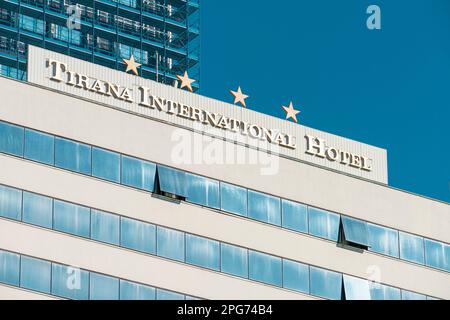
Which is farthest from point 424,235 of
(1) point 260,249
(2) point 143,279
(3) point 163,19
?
(3) point 163,19

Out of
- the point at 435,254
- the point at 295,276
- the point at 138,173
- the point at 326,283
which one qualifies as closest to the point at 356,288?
the point at 326,283

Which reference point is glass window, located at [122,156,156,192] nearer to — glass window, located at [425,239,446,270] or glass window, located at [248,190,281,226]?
glass window, located at [248,190,281,226]

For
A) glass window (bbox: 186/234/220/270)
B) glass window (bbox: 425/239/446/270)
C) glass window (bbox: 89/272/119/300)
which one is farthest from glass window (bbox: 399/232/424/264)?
glass window (bbox: 89/272/119/300)

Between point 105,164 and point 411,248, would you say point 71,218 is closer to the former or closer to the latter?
point 105,164

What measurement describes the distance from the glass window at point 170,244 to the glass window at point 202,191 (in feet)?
7.18

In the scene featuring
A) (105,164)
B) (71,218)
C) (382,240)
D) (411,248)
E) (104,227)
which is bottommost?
(104,227)

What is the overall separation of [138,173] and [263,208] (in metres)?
7.57

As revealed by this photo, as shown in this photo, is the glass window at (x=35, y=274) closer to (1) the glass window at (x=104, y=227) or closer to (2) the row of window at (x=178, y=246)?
(2) the row of window at (x=178, y=246)

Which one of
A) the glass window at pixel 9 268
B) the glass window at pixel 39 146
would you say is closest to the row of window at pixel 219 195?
the glass window at pixel 39 146

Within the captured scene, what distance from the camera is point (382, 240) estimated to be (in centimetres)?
7256

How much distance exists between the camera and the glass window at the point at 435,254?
2906 inches

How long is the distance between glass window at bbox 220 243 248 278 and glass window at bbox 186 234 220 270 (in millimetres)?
383
